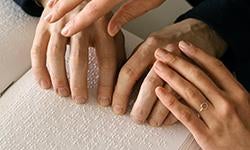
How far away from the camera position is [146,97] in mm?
717

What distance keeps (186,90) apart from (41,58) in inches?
9.7

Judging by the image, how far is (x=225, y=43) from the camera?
2.77ft

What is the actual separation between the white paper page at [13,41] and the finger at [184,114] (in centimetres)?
26

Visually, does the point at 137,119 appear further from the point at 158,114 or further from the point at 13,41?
the point at 13,41

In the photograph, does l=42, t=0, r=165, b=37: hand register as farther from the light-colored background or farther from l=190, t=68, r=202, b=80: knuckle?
the light-colored background

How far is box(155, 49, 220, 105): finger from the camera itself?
27.7 inches

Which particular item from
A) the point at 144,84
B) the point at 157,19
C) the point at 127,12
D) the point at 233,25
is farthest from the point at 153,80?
the point at 157,19

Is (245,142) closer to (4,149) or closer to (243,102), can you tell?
(243,102)

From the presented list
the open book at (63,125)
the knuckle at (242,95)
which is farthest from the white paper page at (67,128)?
the knuckle at (242,95)

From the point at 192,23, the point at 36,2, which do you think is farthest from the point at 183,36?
the point at 36,2

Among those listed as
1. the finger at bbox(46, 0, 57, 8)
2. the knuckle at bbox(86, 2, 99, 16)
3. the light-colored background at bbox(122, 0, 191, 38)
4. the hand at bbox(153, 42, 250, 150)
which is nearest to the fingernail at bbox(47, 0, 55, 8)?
the finger at bbox(46, 0, 57, 8)

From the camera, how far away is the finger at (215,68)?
2.37 feet

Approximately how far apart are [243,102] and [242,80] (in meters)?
0.16

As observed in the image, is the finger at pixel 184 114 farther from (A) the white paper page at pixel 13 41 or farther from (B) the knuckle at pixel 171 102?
(A) the white paper page at pixel 13 41
